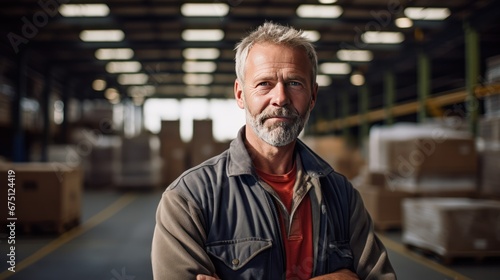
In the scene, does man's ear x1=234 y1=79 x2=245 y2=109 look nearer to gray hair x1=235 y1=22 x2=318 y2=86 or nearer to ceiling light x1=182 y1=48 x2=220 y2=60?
gray hair x1=235 y1=22 x2=318 y2=86

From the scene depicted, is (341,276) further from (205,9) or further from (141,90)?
(141,90)

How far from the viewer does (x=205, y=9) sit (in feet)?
40.0

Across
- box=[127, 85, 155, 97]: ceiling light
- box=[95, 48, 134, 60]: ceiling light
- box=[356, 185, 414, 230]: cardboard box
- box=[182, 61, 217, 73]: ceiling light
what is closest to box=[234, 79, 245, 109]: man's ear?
box=[356, 185, 414, 230]: cardboard box

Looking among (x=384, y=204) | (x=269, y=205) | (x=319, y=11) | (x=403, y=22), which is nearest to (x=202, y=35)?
(x=319, y=11)

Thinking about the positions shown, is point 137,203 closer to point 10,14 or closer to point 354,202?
point 10,14

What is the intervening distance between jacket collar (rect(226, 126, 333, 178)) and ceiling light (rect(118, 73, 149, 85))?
20.4m

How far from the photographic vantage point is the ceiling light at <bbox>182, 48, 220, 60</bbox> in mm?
17469

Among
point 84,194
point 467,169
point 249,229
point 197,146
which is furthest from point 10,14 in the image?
point 249,229

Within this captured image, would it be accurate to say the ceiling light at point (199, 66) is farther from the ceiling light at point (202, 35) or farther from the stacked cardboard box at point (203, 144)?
the ceiling light at point (202, 35)

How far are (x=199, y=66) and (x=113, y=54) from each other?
3984 millimetres

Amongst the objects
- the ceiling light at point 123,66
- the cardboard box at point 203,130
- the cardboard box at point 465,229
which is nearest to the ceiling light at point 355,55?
the cardboard box at point 203,130

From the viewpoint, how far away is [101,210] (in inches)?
421

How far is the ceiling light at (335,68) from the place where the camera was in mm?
19516

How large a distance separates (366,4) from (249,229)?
11000mm
